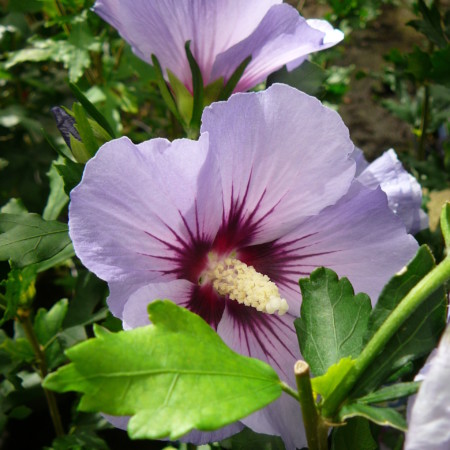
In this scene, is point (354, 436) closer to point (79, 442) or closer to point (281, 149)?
point (281, 149)

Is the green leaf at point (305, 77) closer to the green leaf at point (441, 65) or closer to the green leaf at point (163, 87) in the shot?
the green leaf at point (163, 87)

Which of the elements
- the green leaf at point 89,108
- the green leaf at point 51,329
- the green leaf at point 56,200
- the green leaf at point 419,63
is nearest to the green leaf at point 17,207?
the green leaf at point 56,200

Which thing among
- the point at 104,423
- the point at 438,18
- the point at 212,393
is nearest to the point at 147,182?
the point at 212,393

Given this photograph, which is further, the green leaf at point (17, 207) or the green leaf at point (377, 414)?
the green leaf at point (17, 207)

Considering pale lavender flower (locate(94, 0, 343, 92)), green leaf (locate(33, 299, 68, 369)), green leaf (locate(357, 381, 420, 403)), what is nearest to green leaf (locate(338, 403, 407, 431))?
green leaf (locate(357, 381, 420, 403))

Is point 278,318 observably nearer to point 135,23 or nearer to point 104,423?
point 135,23

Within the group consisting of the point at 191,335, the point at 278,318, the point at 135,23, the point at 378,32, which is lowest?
the point at 378,32
